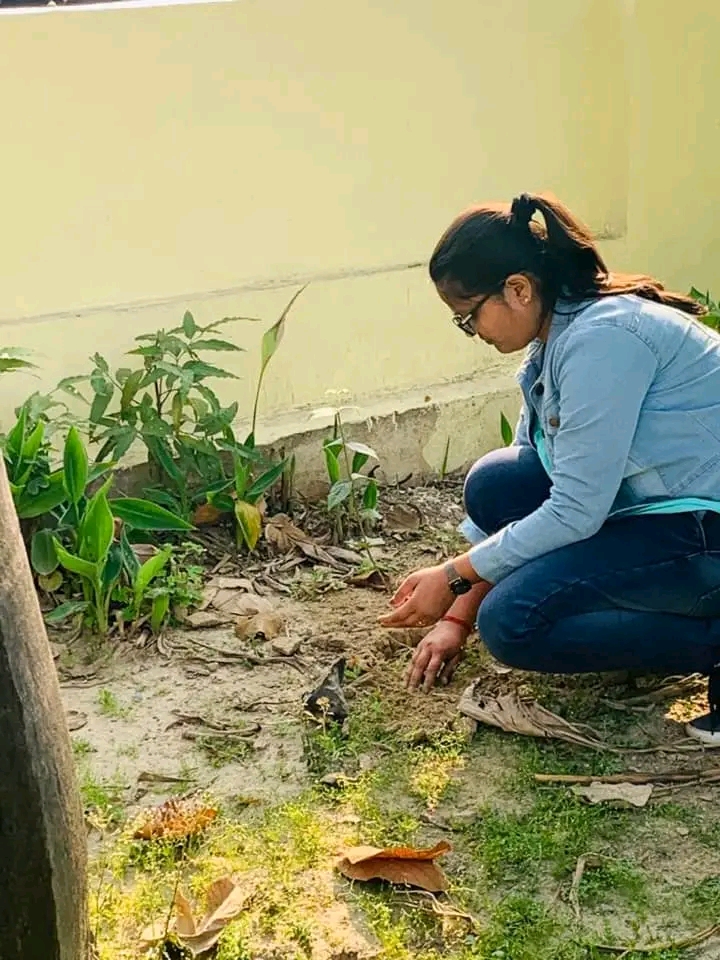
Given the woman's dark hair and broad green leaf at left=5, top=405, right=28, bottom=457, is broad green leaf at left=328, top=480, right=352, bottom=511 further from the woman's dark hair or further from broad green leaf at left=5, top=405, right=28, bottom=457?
the woman's dark hair

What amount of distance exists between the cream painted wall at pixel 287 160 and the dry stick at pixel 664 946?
7.55 ft

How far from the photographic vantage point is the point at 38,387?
3736 millimetres

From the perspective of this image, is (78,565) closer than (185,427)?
Yes

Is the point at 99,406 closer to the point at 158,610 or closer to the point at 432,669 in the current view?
the point at 158,610

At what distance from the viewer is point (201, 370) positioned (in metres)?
3.63

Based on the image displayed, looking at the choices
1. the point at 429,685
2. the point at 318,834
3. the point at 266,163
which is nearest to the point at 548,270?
the point at 429,685

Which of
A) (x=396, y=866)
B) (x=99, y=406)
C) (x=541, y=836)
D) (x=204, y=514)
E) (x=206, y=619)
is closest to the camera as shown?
(x=396, y=866)

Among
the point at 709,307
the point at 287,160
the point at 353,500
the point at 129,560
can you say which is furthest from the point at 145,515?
the point at 709,307

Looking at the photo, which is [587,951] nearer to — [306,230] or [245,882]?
[245,882]

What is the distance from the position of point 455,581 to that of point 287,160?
172 cm

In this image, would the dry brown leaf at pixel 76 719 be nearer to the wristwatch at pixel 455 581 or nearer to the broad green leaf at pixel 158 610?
the broad green leaf at pixel 158 610

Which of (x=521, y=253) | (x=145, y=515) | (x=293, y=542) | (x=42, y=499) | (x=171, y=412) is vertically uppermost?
(x=521, y=253)

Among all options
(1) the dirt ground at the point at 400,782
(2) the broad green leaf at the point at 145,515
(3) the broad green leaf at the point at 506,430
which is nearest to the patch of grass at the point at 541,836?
(1) the dirt ground at the point at 400,782

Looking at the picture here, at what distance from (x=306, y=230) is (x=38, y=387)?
1002mm
